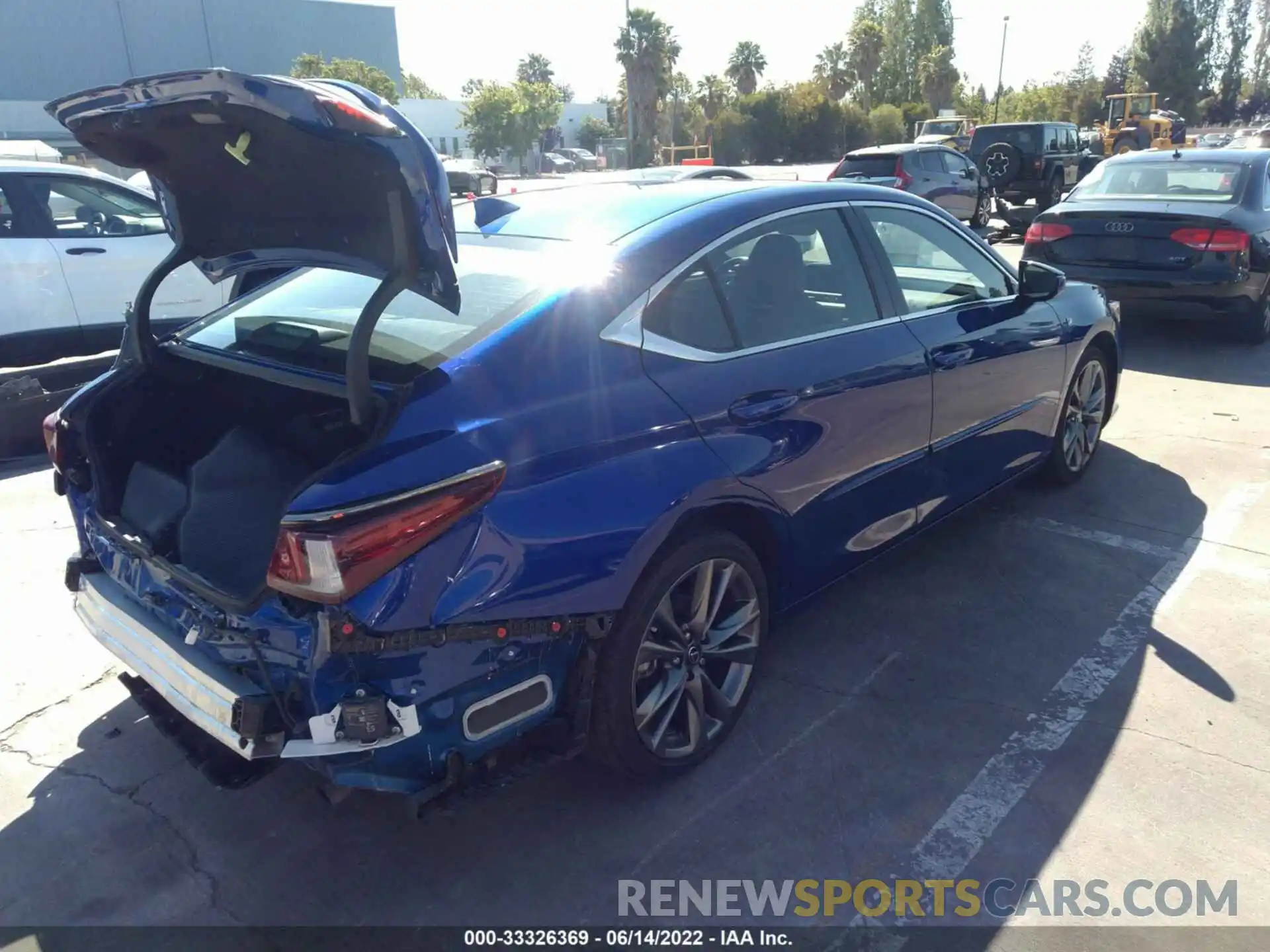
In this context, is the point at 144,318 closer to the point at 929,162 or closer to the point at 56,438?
the point at 56,438

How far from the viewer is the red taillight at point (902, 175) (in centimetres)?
1584

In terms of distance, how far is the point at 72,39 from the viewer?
54281 mm

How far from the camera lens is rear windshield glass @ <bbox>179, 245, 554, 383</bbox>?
259cm

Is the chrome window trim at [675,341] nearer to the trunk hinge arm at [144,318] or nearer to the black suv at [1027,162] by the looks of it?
the trunk hinge arm at [144,318]

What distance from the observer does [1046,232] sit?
341 inches

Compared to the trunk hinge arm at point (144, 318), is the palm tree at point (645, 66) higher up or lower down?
higher up

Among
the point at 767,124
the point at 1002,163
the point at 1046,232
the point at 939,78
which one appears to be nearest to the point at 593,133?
→ the point at 767,124

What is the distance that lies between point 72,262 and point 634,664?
20.5 ft

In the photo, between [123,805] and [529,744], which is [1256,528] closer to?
[529,744]

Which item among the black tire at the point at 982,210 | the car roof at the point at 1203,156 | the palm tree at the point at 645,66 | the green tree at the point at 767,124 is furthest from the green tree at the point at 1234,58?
the car roof at the point at 1203,156

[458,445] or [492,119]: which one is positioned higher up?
[492,119]

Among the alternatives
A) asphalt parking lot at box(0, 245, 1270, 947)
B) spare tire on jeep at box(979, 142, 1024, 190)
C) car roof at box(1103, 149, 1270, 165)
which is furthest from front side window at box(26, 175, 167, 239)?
spare tire on jeep at box(979, 142, 1024, 190)

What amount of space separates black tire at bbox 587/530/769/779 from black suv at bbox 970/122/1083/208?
18138 mm

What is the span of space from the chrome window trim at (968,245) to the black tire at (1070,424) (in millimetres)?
736
